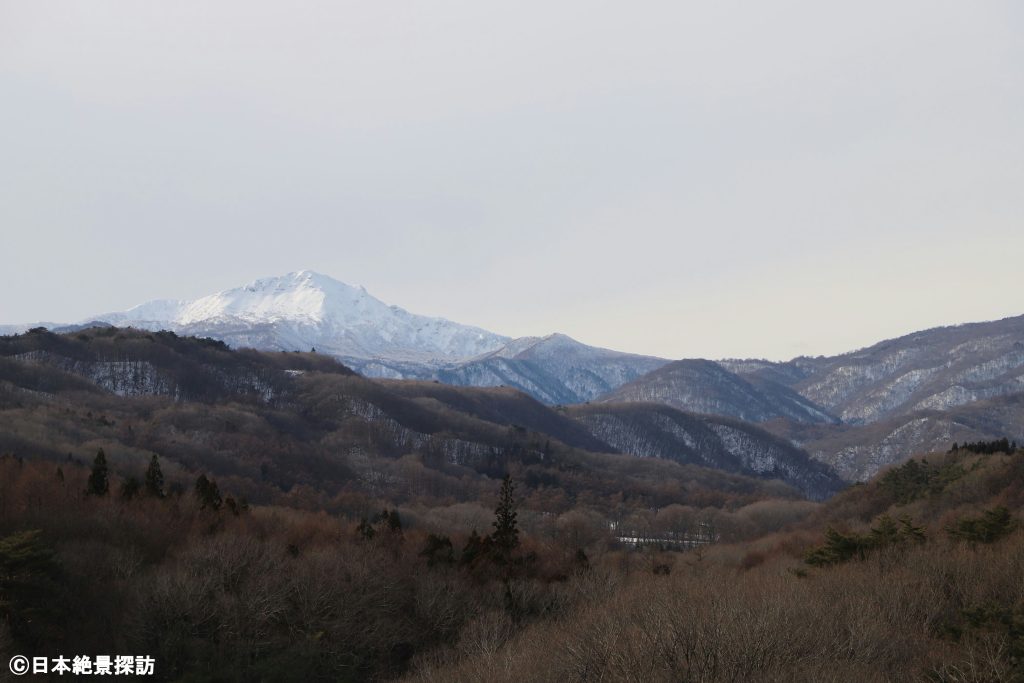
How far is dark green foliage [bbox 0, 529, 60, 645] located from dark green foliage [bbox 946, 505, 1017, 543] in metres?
73.3

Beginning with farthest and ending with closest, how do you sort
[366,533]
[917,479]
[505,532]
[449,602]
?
[917,479], [366,533], [505,532], [449,602]

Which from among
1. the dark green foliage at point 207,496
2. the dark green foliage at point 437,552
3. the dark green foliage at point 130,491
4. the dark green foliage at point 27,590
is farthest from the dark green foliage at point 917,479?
the dark green foliage at point 27,590

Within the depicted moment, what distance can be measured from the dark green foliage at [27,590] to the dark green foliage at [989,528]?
7332 cm

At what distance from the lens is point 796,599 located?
61312 millimetres

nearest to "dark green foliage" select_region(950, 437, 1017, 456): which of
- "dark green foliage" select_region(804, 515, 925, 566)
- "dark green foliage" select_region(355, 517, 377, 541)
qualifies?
"dark green foliage" select_region(804, 515, 925, 566)

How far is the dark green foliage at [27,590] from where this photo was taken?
213 ft

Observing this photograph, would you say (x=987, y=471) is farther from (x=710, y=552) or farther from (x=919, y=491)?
(x=710, y=552)

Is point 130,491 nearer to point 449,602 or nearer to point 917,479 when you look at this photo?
point 449,602

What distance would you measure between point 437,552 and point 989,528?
53135 mm

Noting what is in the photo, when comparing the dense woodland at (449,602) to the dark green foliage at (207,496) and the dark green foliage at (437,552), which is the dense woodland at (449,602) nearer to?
the dark green foliage at (437,552)

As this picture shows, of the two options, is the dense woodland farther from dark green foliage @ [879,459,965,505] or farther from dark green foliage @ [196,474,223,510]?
dark green foliage @ [879,459,965,505]

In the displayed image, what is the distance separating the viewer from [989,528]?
8400cm

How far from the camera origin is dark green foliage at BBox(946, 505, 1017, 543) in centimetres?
8344

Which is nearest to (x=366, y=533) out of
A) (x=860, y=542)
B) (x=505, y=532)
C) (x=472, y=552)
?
(x=472, y=552)
